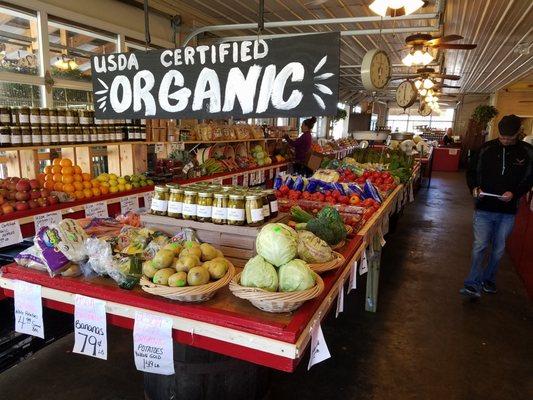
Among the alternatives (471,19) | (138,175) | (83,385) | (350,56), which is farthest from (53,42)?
(350,56)

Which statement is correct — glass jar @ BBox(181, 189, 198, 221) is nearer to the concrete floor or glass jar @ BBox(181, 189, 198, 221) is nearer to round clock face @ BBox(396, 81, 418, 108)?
the concrete floor

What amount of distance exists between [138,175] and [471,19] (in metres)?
6.11

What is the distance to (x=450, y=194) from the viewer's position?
33.7ft

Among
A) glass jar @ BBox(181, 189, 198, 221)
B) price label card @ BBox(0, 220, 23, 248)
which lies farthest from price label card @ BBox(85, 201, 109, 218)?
glass jar @ BBox(181, 189, 198, 221)

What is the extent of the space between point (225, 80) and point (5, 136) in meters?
2.23

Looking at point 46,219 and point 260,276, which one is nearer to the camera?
point 260,276

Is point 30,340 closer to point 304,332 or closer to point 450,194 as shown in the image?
point 304,332

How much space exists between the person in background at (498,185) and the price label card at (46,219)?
3860 millimetres

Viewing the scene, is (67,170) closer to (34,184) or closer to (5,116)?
(34,184)

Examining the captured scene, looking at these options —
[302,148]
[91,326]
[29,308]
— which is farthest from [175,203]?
[302,148]

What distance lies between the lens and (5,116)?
319 cm

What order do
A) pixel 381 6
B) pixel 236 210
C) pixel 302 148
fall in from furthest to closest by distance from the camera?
pixel 302 148, pixel 381 6, pixel 236 210

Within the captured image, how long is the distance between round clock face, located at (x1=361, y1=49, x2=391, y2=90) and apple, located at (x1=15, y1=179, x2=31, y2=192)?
356cm

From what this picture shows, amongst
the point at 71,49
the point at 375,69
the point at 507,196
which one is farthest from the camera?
the point at 71,49
